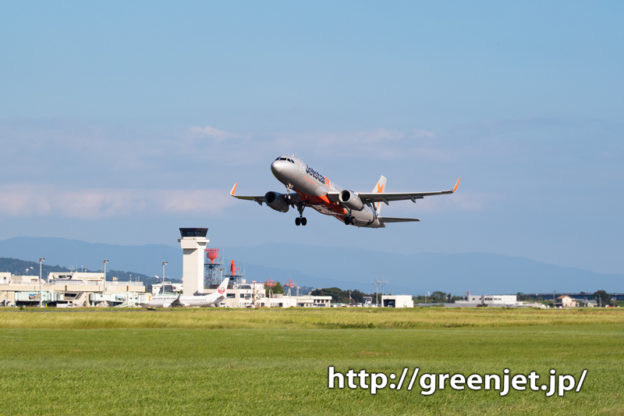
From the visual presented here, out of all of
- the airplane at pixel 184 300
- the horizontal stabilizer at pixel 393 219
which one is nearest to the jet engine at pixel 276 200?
the horizontal stabilizer at pixel 393 219

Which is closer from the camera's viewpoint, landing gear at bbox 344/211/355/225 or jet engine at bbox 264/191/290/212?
jet engine at bbox 264/191/290/212

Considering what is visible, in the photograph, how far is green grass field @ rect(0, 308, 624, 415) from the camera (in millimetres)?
23172

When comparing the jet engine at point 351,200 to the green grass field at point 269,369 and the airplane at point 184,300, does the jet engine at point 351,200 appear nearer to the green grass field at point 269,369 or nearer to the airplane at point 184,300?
the green grass field at point 269,369

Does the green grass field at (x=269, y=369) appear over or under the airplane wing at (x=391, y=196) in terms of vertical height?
under

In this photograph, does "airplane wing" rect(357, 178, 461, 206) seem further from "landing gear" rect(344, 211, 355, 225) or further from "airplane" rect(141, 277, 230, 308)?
"airplane" rect(141, 277, 230, 308)

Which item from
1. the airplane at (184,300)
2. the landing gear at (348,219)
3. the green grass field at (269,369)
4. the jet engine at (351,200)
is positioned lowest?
the green grass field at (269,369)

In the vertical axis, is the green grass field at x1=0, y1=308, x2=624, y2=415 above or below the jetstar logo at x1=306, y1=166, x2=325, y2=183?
below

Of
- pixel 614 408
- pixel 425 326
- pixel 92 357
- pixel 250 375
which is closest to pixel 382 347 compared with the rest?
pixel 92 357

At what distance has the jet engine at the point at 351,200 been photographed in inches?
2606

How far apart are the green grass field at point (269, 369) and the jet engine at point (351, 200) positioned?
1083 centimetres

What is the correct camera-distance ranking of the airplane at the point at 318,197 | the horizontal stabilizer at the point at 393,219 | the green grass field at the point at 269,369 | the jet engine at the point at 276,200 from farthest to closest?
1. the horizontal stabilizer at the point at 393,219
2. the jet engine at the point at 276,200
3. the airplane at the point at 318,197
4. the green grass field at the point at 269,369

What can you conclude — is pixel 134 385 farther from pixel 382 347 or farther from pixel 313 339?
pixel 313 339

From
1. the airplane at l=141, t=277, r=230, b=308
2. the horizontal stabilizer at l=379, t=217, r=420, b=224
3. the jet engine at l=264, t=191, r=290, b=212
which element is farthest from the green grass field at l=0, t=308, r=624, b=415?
the airplane at l=141, t=277, r=230, b=308

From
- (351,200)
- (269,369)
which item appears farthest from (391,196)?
(269,369)
